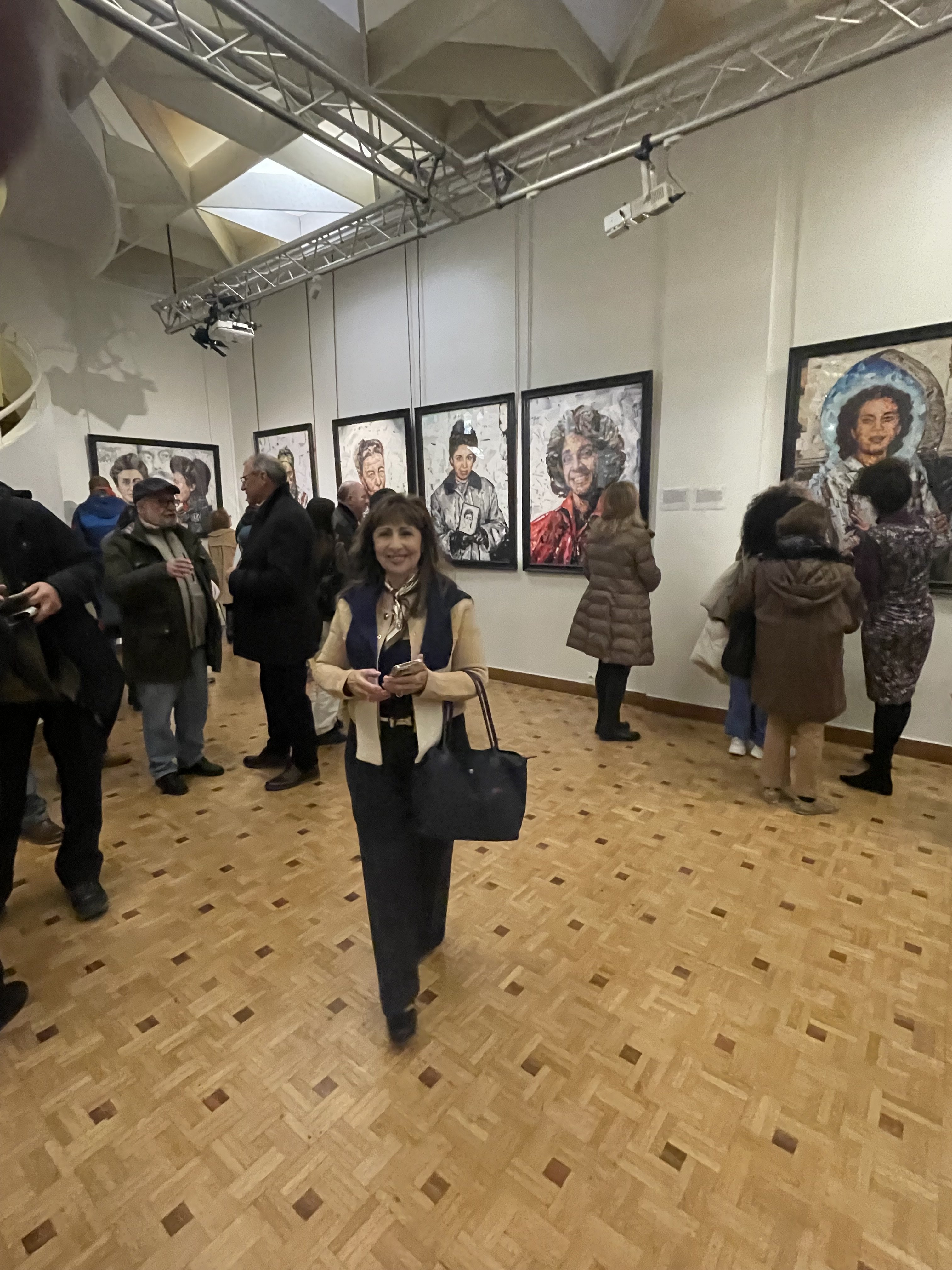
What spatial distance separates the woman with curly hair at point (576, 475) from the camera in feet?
15.6

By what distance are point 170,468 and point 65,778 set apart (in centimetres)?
643

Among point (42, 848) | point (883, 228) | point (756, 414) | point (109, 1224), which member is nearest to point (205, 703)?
point (42, 848)

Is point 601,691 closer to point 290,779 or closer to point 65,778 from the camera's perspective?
point 290,779

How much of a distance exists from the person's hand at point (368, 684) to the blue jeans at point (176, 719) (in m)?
2.14

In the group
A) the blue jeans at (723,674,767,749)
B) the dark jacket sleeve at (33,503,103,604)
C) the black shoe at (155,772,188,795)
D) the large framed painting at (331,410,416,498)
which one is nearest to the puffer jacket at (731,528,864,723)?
the blue jeans at (723,674,767,749)

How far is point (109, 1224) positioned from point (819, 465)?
4.56 meters

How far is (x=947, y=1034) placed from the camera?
1.79 m

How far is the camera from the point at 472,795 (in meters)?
1.50

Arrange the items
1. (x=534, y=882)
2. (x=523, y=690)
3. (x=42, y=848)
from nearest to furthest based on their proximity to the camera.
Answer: (x=534, y=882) < (x=42, y=848) < (x=523, y=690)

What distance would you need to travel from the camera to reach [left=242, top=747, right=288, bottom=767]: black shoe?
3752mm

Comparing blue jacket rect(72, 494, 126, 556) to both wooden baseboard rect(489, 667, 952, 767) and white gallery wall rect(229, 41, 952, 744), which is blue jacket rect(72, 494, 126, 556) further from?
wooden baseboard rect(489, 667, 952, 767)

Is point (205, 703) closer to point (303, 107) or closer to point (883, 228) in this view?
point (303, 107)

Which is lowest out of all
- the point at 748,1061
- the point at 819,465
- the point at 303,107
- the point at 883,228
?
the point at 748,1061

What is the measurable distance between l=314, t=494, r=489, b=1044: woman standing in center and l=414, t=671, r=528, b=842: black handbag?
0.08 m
